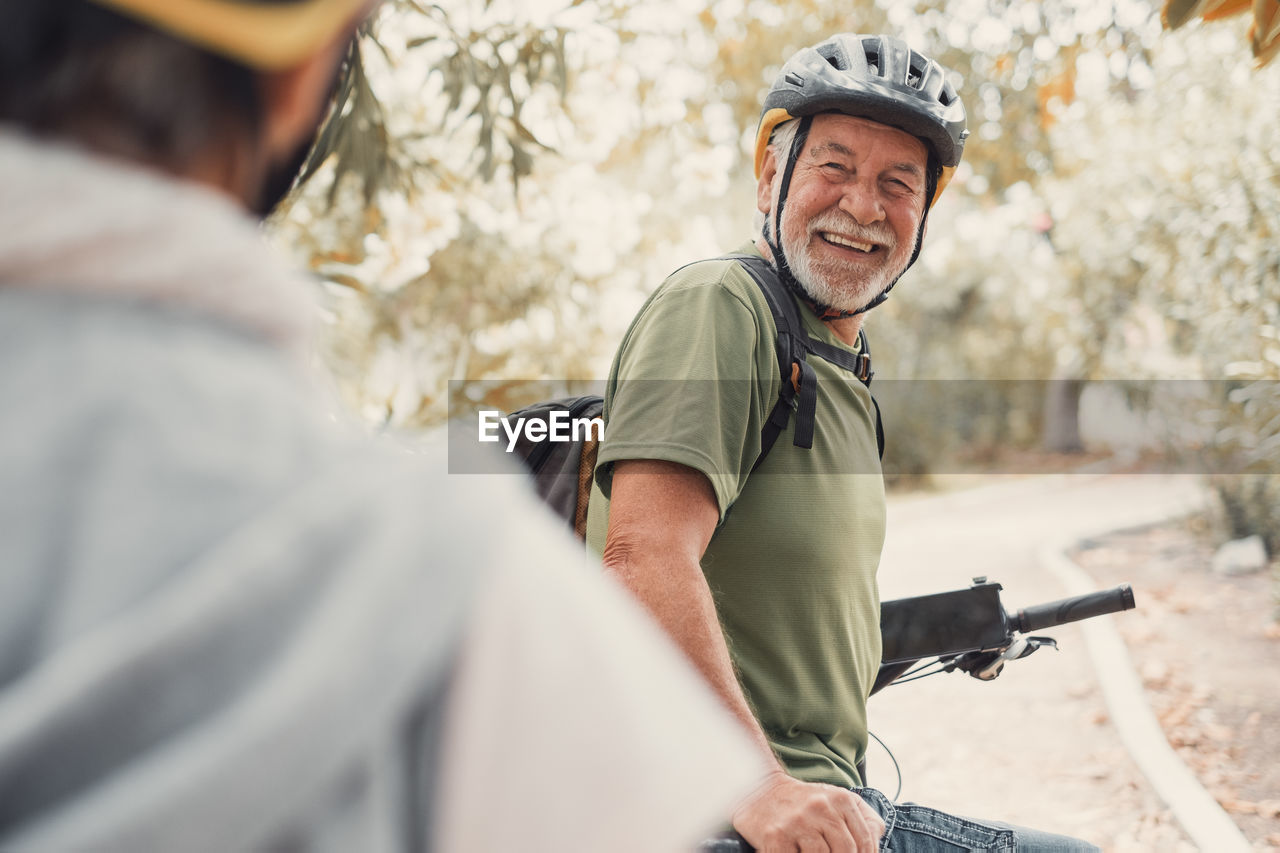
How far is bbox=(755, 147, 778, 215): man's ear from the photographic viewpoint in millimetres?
2578

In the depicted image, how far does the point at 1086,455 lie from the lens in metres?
22.1

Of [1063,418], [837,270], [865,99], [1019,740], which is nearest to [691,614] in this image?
[837,270]

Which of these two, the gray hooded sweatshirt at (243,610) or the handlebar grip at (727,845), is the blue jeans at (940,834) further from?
the gray hooded sweatshirt at (243,610)

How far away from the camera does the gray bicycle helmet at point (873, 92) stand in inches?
97.1

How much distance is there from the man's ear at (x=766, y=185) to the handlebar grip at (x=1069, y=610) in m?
1.31

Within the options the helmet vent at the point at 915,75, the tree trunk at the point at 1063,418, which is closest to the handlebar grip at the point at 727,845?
the helmet vent at the point at 915,75

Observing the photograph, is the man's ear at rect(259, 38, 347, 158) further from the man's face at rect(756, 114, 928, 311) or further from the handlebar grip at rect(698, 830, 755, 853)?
the man's face at rect(756, 114, 928, 311)

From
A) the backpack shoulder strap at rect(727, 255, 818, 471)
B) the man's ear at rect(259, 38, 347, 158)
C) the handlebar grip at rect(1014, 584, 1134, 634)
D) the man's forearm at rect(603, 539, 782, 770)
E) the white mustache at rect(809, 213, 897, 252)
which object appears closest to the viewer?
the man's ear at rect(259, 38, 347, 158)

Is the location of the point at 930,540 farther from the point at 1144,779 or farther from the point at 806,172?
the point at 806,172

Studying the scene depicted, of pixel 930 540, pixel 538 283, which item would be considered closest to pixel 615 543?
pixel 538 283

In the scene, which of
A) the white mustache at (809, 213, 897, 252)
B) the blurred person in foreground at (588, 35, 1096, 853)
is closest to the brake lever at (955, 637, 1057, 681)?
the blurred person in foreground at (588, 35, 1096, 853)

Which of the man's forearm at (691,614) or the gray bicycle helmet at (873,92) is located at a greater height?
the gray bicycle helmet at (873,92)

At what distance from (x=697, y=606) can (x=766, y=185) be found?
4.16 ft

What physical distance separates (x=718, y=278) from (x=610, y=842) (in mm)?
1509
